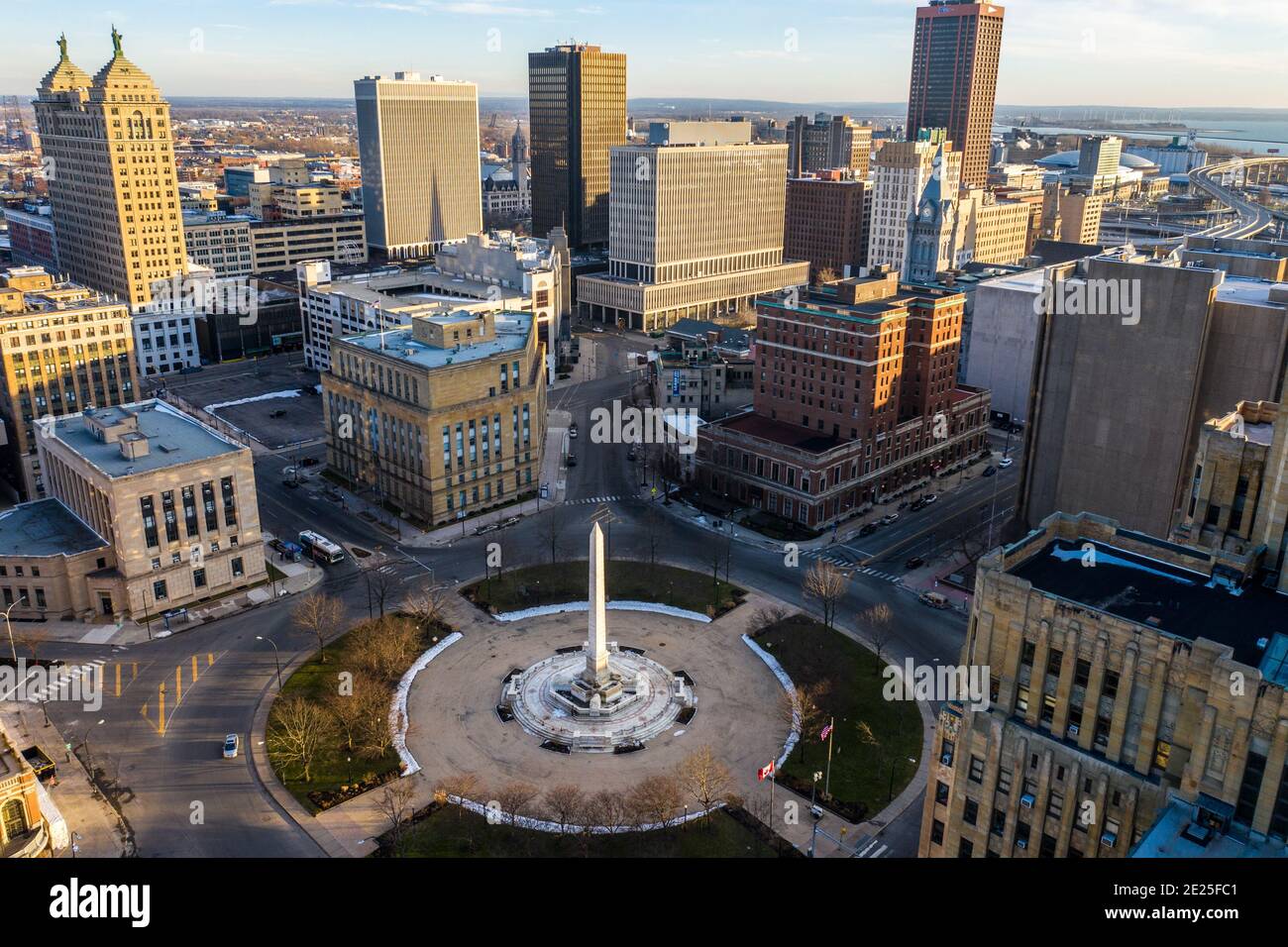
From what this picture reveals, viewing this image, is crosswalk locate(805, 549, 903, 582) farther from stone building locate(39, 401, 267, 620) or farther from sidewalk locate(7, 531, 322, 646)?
stone building locate(39, 401, 267, 620)

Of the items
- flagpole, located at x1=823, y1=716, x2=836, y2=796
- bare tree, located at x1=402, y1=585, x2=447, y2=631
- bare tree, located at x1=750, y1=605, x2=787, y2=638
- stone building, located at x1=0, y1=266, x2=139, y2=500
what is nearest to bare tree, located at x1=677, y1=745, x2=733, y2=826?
flagpole, located at x1=823, y1=716, x2=836, y2=796

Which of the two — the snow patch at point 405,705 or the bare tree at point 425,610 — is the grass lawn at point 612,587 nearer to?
the bare tree at point 425,610

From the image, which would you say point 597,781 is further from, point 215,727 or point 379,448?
point 379,448

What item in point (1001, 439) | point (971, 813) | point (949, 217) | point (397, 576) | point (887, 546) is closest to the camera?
point (971, 813)

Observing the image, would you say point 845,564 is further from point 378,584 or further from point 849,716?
point 378,584

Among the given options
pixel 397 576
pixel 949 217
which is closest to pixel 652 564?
pixel 397 576

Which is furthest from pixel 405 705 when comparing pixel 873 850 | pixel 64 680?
pixel 873 850
